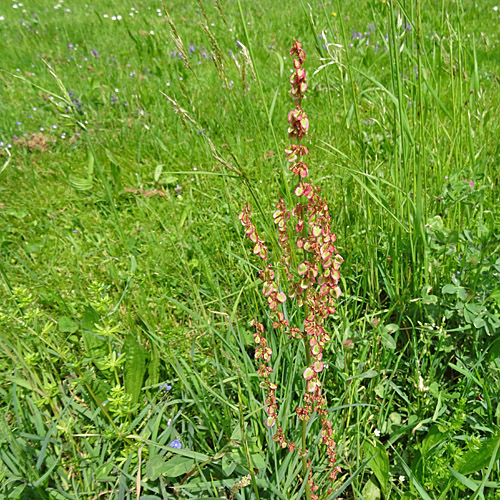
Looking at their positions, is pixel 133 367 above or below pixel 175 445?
above

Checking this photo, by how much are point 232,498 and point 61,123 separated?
322cm

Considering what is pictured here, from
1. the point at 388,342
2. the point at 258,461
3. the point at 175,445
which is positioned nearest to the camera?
the point at 258,461

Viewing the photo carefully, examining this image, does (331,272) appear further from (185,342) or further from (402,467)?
(185,342)

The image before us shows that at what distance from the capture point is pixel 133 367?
1.61 metres

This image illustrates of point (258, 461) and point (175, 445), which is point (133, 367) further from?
point (258, 461)

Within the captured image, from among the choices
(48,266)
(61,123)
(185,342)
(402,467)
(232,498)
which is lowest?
(402,467)

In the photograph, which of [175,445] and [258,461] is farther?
[175,445]

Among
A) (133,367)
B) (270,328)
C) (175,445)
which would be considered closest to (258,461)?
(175,445)

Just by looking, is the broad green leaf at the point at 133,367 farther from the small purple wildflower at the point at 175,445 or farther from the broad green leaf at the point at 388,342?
the broad green leaf at the point at 388,342

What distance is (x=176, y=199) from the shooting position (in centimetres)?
279

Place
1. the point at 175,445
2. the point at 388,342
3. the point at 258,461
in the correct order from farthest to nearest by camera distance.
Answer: the point at 388,342
the point at 175,445
the point at 258,461

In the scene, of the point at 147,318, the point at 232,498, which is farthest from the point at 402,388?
the point at 147,318

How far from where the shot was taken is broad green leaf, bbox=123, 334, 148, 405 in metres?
1.60

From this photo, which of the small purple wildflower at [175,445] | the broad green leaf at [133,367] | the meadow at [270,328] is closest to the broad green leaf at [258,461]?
the meadow at [270,328]
